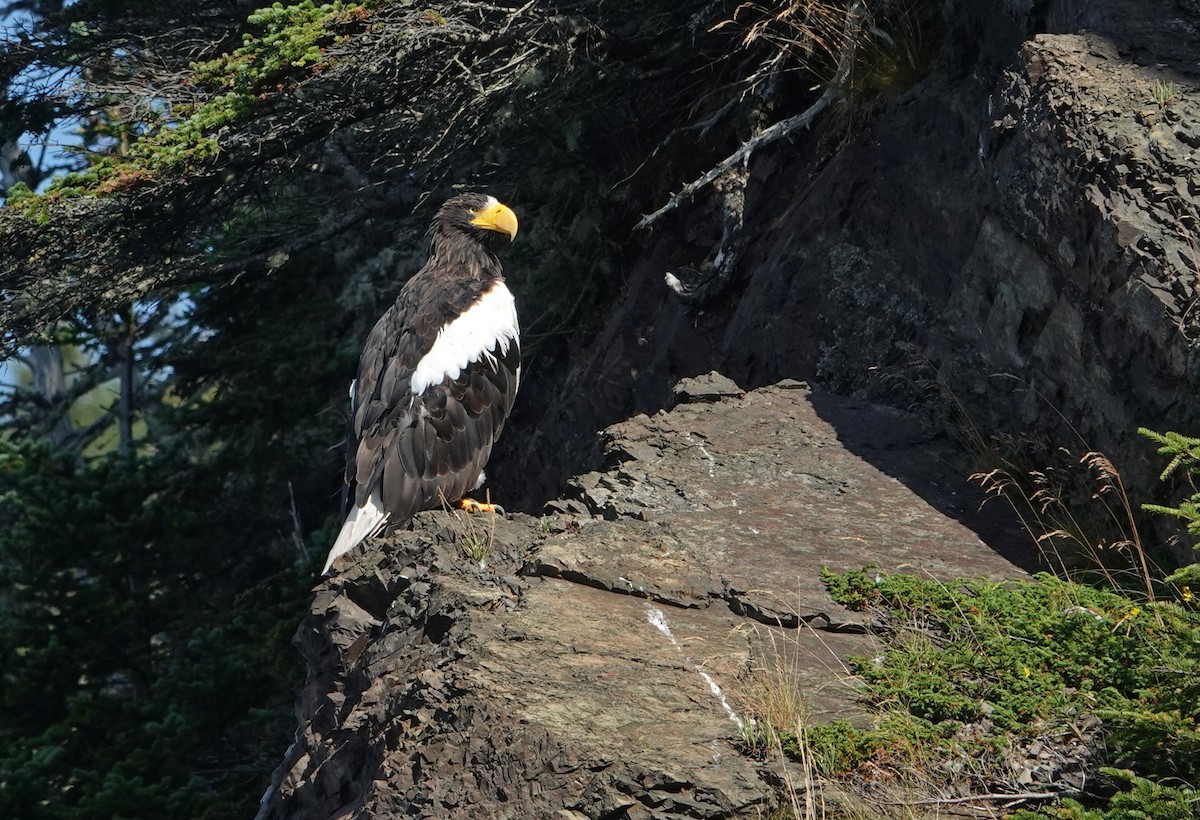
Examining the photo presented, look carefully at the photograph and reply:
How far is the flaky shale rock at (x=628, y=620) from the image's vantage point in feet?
11.9

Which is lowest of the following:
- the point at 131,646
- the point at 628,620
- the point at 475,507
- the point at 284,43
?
the point at 131,646

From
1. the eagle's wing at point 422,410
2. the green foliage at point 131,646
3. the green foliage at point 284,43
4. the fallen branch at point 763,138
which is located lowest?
the green foliage at point 131,646

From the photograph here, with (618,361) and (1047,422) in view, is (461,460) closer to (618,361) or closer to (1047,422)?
(618,361)

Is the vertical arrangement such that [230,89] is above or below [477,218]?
above

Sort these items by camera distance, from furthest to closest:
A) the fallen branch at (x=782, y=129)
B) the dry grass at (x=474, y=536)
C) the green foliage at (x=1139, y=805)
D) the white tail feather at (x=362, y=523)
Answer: the fallen branch at (x=782, y=129) → the white tail feather at (x=362, y=523) → the dry grass at (x=474, y=536) → the green foliage at (x=1139, y=805)

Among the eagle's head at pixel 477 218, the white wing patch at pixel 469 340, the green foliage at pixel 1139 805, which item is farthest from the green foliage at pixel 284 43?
the green foliage at pixel 1139 805

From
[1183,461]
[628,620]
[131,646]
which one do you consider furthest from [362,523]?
[131,646]

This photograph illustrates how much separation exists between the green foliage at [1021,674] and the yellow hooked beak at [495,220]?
368cm

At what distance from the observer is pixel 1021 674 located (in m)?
3.97

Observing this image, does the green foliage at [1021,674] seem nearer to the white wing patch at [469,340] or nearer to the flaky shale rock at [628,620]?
the flaky shale rock at [628,620]

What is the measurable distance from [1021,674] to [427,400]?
346 centimetres

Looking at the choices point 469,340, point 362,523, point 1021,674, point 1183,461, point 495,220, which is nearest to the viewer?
point 1021,674

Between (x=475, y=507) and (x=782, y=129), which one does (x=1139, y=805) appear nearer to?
(x=475, y=507)

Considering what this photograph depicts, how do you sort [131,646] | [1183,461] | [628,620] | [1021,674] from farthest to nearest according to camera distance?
[131,646] < [628,620] < [1183,461] < [1021,674]
